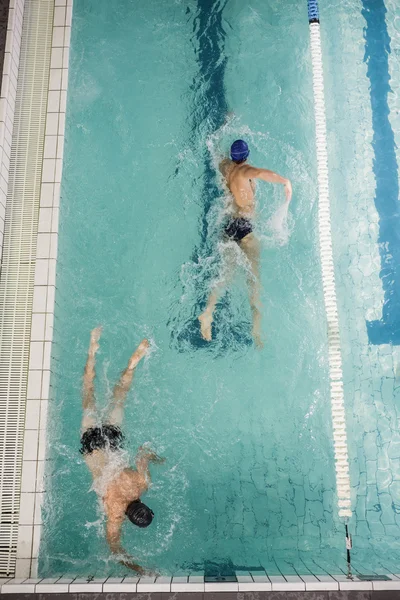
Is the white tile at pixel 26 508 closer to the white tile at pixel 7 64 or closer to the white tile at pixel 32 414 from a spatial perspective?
the white tile at pixel 32 414

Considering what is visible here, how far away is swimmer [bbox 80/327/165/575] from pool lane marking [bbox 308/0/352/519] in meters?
1.61

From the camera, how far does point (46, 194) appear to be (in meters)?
4.80

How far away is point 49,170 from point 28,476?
2.85m

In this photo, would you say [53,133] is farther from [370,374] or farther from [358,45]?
[370,374]

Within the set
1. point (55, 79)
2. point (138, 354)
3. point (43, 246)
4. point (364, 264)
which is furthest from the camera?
point (55, 79)

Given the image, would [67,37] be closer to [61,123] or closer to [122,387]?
[61,123]

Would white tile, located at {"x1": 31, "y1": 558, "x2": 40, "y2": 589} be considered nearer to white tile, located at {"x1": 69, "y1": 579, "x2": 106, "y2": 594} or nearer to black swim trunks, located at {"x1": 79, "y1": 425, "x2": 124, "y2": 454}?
white tile, located at {"x1": 69, "y1": 579, "x2": 106, "y2": 594}

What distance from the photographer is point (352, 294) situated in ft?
15.9

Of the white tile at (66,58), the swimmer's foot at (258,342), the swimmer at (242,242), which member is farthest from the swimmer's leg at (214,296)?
the white tile at (66,58)

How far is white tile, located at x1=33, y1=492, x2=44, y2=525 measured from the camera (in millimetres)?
4105

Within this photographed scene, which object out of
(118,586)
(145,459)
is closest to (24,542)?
(118,586)

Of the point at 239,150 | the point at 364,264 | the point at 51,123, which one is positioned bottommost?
the point at 364,264

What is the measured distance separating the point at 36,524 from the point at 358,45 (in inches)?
226

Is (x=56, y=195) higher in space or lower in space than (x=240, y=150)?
lower
